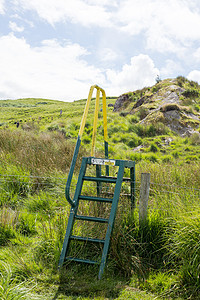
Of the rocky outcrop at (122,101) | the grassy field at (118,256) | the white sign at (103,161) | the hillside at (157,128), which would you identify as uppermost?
the rocky outcrop at (122,101)

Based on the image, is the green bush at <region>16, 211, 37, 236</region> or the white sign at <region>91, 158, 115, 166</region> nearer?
the white sign at <region>91, 158, 115, 166</region>

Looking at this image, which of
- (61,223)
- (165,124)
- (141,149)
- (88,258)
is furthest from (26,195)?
(165,124)

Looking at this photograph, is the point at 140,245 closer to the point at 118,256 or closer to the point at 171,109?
the point at 118,256

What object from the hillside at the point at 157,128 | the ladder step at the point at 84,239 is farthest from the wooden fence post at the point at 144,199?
the hillside at the point at 157,128

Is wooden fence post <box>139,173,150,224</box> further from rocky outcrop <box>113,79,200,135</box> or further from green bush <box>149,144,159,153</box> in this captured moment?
rocky outcrop <box>113,79,200,135</box>

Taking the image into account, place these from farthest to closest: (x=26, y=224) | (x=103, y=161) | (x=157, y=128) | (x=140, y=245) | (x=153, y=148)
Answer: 1. (x=157, y=128)
2. (x=153, y=148)
3. (x=26, y=224)
4. (x=103, y=161)
5. (x=140, y=245)

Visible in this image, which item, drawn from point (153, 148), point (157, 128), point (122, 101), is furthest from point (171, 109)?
point (122, 101)

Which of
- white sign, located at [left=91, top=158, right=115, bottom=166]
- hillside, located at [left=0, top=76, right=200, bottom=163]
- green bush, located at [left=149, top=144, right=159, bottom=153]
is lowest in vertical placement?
white sign, located at [left=91, top=158, right=115, bottom=166]

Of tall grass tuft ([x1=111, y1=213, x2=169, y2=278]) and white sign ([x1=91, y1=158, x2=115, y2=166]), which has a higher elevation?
white sign ([x1=91, y1=158, x2=115, y2=166])

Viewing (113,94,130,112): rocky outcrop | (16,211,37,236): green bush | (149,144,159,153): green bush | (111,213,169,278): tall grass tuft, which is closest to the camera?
(111,213,169,278): tall grass tuft

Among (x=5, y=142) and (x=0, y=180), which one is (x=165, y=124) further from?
(x=0, y=180)

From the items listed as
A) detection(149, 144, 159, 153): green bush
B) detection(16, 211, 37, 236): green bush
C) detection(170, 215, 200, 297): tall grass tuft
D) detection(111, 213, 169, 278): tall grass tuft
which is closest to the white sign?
detection(111, 213, 169, 278): tall grass tuft

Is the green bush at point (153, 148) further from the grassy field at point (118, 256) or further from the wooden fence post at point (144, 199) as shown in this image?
the wooden fence post at point (144, 199)

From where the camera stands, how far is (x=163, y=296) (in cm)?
356
